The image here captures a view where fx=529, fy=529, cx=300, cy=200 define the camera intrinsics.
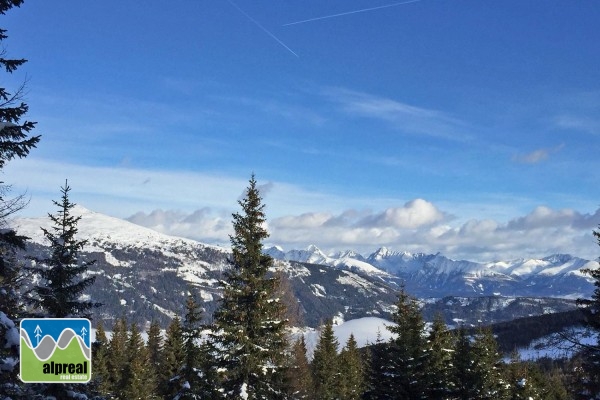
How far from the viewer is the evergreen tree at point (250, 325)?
26.8 meters

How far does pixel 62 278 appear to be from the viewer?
2238 centimetres

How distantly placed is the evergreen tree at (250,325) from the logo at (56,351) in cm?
1509

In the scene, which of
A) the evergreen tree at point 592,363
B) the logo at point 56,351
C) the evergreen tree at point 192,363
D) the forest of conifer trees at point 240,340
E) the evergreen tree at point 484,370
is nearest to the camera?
the logo at point 56,351

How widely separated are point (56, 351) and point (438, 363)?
26.5 metres

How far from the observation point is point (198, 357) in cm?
3572

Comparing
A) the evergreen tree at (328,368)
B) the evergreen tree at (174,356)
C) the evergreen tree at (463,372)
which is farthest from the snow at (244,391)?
the evergreen tree at (328,368)

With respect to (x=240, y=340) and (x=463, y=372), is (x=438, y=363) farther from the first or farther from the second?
(x=240, y=340)

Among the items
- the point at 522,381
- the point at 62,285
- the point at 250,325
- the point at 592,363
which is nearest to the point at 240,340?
the point at 250,325

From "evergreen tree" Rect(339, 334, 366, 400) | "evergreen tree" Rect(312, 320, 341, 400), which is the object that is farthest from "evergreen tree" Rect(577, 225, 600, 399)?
"evergreen tree" Rect(312, 320, 341, 400)

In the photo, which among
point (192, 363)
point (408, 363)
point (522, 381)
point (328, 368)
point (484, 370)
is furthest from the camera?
point (328, 368)

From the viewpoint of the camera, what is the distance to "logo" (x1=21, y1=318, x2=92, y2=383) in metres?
11.6

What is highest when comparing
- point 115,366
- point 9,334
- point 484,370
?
point 9,334

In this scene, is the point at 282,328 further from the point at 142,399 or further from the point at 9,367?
the point at 142,399

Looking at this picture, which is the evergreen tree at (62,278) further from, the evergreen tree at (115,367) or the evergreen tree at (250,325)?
the evergreen tree at (115,367)
